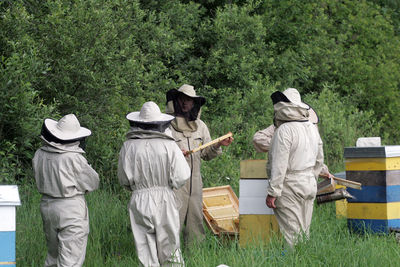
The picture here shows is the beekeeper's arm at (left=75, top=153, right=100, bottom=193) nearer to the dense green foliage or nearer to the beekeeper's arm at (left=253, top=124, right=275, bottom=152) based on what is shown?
the dense green foliage

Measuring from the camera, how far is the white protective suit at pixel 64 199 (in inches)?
228

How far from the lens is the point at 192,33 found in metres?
13.7

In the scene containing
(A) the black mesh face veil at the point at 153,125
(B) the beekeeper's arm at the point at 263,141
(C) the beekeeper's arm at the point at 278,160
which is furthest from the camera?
(B) the beekeeper's arm at the point at 263,141

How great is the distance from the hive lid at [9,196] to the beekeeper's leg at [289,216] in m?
2.75

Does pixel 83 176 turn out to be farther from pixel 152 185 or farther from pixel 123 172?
pixel 152 185

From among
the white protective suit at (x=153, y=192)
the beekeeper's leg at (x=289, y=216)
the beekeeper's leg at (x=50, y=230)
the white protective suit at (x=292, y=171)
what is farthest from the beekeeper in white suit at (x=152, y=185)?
the beekeeper's leg at (x=289, y=216)

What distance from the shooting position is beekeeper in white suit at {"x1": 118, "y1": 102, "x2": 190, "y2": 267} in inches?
228

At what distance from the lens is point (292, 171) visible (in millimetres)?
6344

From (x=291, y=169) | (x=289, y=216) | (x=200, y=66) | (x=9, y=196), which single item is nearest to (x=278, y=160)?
(x=291, y=169)

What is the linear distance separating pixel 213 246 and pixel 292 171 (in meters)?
1.28

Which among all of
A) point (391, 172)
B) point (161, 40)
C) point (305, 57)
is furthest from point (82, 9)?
point (305, 57)

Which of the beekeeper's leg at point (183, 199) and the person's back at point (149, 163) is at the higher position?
the person's back at point (149, 163)

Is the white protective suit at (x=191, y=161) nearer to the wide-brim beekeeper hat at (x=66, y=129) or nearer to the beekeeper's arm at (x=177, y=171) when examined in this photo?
the beekeeper's arm at (x=177, y=171)

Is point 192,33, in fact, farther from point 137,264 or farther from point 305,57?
point 137,264
